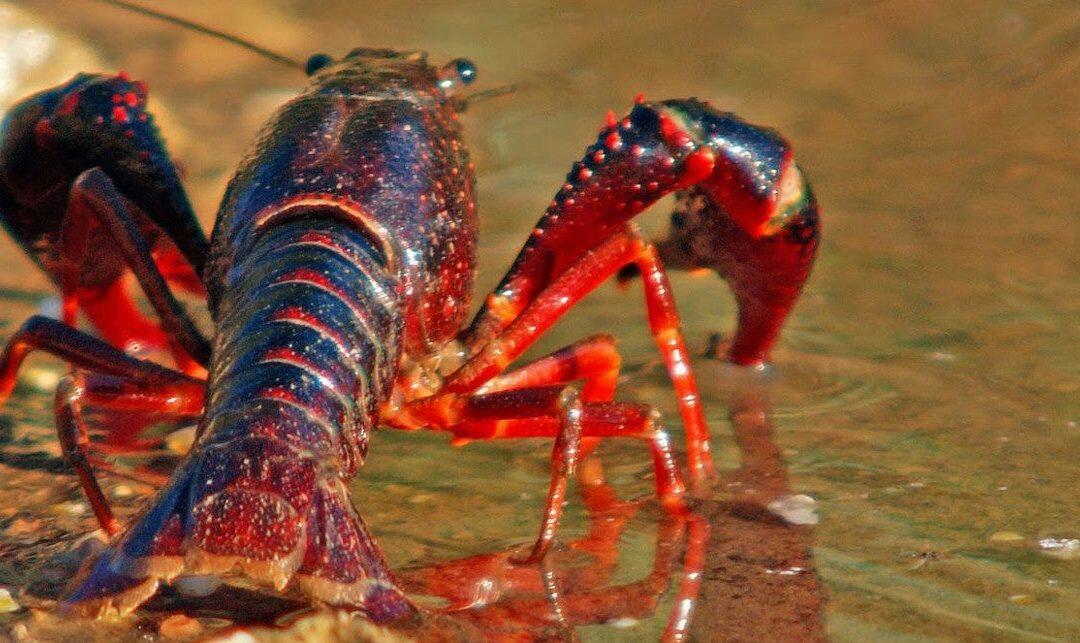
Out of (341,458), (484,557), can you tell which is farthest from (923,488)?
(341,458)

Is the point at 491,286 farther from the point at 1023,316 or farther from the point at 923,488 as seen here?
the point at 923,488

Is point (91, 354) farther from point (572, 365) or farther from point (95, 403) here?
point (572, 365)

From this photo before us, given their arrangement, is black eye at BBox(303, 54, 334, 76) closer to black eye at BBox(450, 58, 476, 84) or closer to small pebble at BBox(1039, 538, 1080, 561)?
black eye at BBox(450, 58, 476, 84)

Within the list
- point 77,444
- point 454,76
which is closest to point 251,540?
point 77,444

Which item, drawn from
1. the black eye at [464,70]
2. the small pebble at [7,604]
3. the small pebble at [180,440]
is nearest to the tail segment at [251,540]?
the small pebble at [7,604]

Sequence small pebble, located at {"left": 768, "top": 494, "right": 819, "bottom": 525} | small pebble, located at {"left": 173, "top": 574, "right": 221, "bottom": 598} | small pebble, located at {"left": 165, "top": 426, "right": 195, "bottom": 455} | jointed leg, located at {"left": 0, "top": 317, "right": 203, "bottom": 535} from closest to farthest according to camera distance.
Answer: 1. small pebble, located at {"left": 173, "top": 574, "right": 221, "bottom": 598}
2. small pebble, located at {"left": 768, "top": 494, "right": 819, "bottom": 525}
3. jointed leg, located at {"left": 0, "top": 317, "right": 203, "bottom": 535}
4. small pebble, located at {"left": 165, "top": 426, "right": 195, "bottom": 455}

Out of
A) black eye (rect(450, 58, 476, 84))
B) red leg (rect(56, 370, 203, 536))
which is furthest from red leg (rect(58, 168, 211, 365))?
black eye (rect(450, 58, 476, 84))
